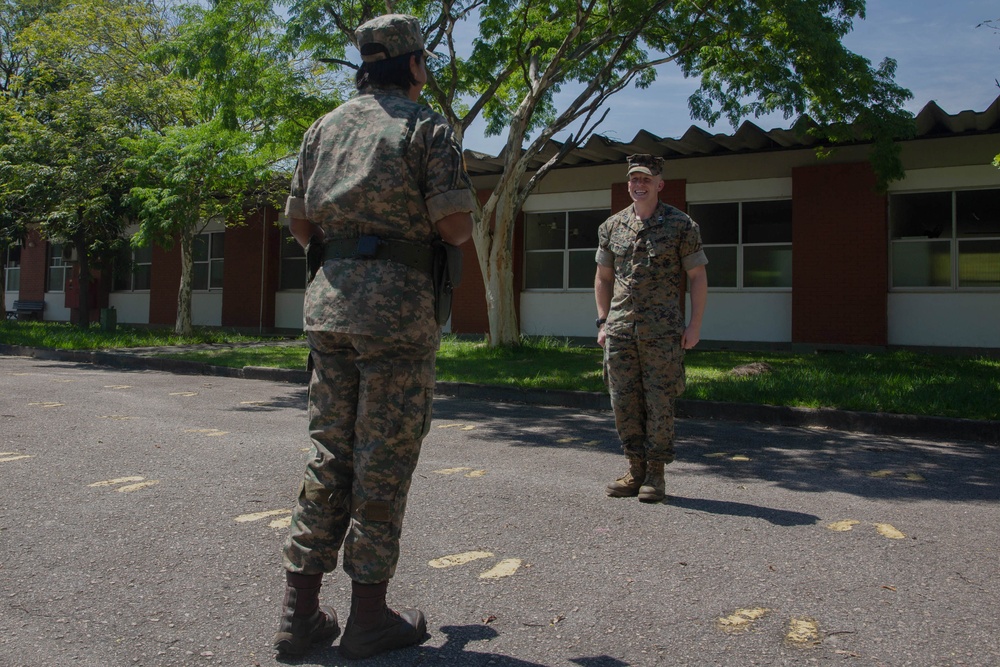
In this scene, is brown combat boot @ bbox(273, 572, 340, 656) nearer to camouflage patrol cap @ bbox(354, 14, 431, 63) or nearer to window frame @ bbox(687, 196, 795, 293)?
camouflage patrol cap @ bbox(354, 14, 431, 63)

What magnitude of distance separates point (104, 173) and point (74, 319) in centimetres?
1069

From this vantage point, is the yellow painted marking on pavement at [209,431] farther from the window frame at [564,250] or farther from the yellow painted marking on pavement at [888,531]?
the window frame at [564,250]

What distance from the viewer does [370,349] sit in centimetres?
254

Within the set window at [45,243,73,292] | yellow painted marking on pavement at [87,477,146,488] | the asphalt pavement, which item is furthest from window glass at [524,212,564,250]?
window at [45,243,73,292]

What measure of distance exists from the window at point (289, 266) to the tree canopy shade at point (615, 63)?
30.3 ft

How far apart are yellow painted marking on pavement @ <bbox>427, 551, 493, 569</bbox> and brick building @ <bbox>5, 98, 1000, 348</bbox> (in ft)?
40.4

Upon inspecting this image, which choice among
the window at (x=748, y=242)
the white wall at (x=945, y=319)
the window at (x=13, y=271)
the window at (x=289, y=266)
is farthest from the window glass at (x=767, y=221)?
the window at (x=13, y=271)

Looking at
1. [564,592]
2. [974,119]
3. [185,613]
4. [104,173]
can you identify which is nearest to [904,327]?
[974,119]

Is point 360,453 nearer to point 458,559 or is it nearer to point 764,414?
point 458,559

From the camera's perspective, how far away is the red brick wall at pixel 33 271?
2972cm

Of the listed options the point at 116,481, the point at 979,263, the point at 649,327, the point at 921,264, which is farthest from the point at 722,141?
the point at 116,481

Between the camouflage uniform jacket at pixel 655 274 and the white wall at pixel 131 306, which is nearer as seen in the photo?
the camouflage uniform jacket at pixel 655 274

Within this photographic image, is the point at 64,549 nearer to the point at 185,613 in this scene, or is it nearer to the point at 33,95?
the point at 185,613

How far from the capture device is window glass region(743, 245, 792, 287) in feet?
53.6
